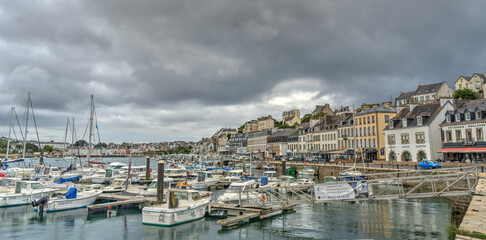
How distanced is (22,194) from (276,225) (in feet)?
94.2

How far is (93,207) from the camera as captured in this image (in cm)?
3067

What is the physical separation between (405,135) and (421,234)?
43459mm

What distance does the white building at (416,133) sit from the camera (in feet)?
181

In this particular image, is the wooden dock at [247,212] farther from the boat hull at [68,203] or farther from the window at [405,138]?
the window at [405,138]

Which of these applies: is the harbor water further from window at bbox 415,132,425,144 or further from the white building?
window at bbox 415,132,425,144

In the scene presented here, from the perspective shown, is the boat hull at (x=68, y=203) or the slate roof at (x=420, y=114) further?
the slate roof at (x=420, y=114)

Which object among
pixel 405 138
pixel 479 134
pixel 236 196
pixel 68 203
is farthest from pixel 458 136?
pixel 68 203

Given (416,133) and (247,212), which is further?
(416,133)

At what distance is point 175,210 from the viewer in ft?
81.0

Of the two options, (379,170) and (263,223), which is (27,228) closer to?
(263,223)

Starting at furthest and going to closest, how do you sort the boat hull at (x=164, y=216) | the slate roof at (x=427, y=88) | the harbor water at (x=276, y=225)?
the slate roof at (x=427, y=88), the boat hull at (x=164, y=216), the harbor water at (x=276, y=225)

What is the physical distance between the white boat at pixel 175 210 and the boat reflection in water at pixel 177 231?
0.37m

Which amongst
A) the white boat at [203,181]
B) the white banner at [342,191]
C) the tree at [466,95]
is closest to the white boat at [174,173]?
the white boat at [203,181]

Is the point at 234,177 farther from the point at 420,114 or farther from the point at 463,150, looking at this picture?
the point at 463,150
